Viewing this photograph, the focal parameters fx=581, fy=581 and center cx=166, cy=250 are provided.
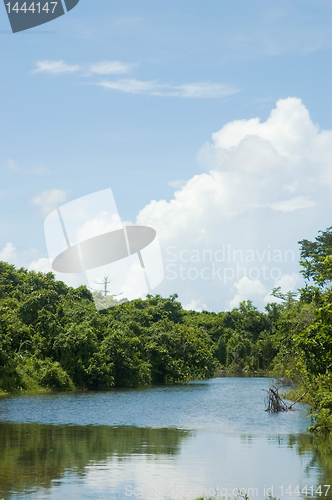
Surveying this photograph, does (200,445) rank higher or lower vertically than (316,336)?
lower

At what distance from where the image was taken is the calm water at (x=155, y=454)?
484 inches

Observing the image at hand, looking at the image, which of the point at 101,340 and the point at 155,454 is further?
the point at 101,340

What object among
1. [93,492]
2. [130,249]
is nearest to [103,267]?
[130,249]

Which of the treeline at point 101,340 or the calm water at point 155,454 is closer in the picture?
the calm water at point 155,454

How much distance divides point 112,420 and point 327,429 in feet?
33.3

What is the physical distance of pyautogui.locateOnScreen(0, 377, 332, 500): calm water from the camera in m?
12.3

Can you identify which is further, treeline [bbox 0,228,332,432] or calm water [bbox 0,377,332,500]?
treeline [bbox 0,228,332,432]

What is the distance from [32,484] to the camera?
12516mm

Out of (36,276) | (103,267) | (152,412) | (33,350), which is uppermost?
(36,276)

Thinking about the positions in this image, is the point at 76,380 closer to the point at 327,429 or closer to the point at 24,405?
the point at 24,405

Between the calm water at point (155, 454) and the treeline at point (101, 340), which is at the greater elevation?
the treeline at point (101, 340)

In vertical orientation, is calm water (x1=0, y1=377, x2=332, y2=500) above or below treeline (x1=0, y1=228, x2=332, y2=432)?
below

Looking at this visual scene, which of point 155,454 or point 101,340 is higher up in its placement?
point 101,340

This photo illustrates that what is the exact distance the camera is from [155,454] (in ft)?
55.3
